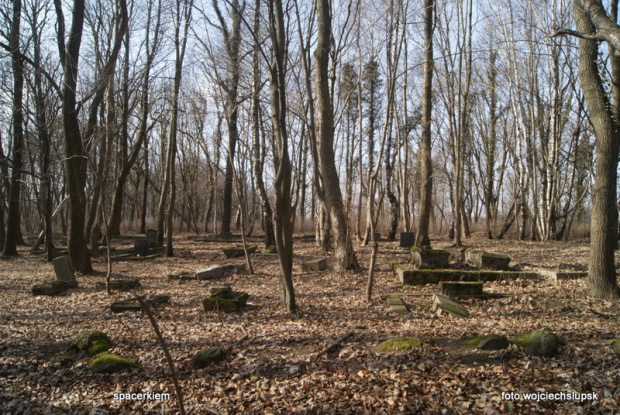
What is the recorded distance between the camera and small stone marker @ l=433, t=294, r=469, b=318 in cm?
570

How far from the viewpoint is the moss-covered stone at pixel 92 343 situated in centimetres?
452

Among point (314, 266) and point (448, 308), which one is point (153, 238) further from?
point (448, 308)

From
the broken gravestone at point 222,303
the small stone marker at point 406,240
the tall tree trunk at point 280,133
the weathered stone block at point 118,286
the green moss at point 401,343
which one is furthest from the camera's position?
the small stone marker at point 406,240

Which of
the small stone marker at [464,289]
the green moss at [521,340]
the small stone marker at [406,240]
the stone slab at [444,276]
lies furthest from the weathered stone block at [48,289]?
the small stone marker at [406,240]

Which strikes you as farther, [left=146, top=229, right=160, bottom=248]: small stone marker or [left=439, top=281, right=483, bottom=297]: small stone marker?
[left=146, top=229, right=160, bottom=248]: small stone marker

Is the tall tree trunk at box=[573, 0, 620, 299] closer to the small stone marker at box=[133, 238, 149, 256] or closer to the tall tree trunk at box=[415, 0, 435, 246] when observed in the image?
the tall tree trunk at box=[415, 0, 435, 246]

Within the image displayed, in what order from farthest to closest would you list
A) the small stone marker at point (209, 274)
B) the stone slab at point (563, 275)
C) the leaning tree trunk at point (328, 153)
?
1. the leaning tree trunk at point (328, 153)
2. the small stone marker at point (209, 274)
3. the stone slab at point (563, 275)

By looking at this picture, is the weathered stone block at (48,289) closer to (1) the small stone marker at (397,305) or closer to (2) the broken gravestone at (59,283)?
(2) the broken gravestone at (59,283)

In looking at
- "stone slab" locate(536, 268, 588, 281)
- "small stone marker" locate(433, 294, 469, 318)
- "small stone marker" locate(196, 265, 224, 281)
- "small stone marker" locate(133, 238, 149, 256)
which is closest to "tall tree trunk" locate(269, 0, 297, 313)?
"small stone marker" locate(433, 294, 469, 318)

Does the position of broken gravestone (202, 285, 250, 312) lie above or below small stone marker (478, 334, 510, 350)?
below

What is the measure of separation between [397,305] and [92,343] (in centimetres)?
437

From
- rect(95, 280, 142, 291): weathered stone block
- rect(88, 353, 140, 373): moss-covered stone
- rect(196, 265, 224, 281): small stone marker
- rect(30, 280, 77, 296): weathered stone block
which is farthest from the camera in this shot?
rect(196, 265, 224, 281): small stone marker

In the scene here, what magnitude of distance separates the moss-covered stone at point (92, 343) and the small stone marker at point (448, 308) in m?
4.57

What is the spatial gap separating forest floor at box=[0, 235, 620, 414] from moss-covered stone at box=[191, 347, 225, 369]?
71mm
